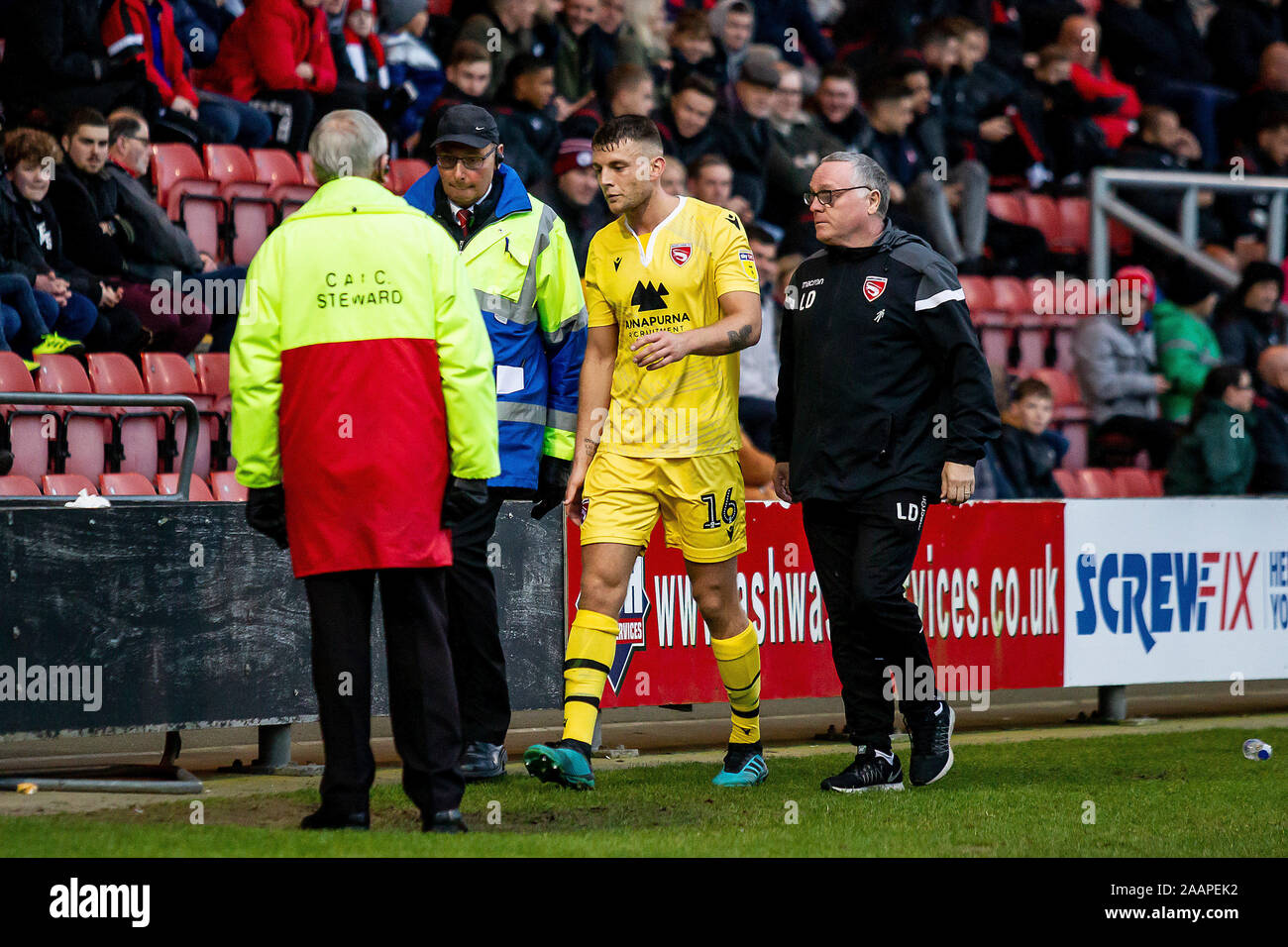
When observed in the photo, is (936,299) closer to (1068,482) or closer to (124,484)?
(124,484)

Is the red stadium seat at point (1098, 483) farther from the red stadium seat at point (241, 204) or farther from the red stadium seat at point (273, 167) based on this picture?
the red stadium seat at point (241, 204)

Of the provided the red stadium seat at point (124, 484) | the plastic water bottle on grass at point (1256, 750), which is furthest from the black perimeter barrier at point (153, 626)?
the plastic water bottle on grass at point (1256, 750)

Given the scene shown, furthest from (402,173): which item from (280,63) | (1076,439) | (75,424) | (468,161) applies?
(1076,439)

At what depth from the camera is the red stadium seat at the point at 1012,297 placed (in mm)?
15925

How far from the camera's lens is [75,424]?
1014cm

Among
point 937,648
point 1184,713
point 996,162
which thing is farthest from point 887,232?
point 996,162

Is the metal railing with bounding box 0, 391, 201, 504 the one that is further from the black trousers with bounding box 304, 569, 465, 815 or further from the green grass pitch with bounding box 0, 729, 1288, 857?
the black trousers with bounding box 304, 569, 465, 815

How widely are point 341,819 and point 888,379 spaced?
2.84 m

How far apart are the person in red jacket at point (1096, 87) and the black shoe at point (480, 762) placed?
503 inches

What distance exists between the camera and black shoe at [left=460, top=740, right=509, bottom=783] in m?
7.53

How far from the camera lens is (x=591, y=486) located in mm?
7270

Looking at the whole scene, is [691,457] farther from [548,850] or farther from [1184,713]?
[1184,713]

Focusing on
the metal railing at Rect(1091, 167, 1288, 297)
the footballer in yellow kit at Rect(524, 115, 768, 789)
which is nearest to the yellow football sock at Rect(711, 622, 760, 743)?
the footballer in yellow kit at Rect(524, 115, 768, 789)
